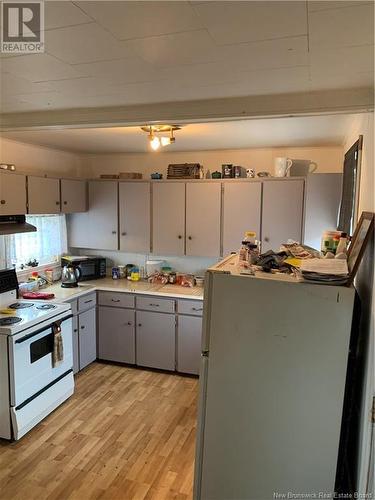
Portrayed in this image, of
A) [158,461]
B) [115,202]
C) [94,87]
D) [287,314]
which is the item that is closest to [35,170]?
[115,202]

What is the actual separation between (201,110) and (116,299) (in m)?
2.66

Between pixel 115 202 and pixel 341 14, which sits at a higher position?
pixel 341 14

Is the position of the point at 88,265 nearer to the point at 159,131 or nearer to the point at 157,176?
the point at 157,176

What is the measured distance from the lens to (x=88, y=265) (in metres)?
4.46

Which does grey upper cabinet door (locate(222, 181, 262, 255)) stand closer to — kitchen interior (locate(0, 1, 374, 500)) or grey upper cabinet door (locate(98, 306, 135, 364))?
kitchen interior (locate(0, 1, 374, 500))

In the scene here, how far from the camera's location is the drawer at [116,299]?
4062mm

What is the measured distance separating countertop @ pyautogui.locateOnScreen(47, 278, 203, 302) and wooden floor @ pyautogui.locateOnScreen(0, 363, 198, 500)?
36.5 inches

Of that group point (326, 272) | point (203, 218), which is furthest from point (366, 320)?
point (203, 218)

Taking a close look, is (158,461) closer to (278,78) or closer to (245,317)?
(245,317)

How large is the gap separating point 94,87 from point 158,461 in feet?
8.24

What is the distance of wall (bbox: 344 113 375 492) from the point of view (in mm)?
1325

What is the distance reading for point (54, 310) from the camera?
3246 mm

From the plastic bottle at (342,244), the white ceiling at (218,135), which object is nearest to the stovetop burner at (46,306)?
the white ceiling at (218,135)

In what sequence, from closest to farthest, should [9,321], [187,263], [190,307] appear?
1. [9,321]
2. [190,307]
3. [187,263]
